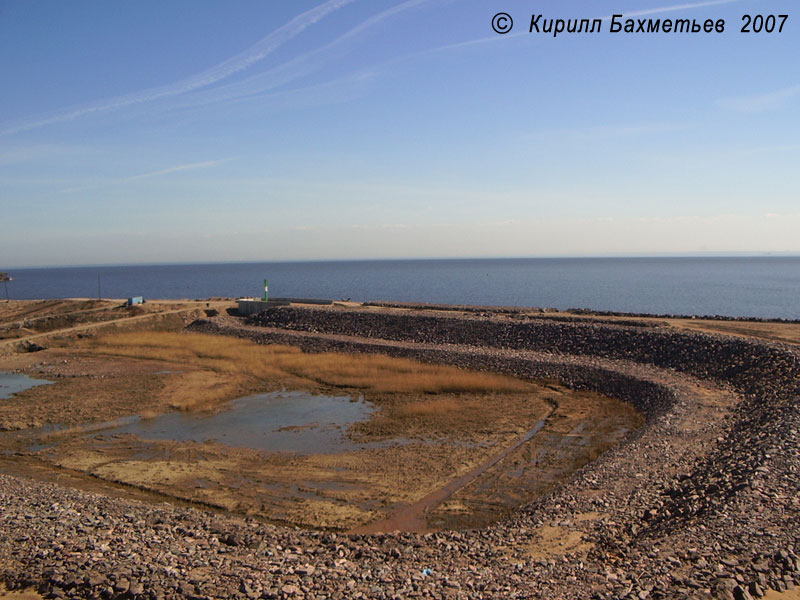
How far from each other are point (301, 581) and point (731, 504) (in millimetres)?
10440

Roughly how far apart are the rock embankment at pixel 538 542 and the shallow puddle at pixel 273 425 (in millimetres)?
7058

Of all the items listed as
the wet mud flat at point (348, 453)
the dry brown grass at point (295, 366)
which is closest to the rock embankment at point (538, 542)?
the wet mud flat at point (348, 453)

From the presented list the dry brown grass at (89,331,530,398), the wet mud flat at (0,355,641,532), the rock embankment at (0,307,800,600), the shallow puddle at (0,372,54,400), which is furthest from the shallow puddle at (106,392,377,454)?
the shallow puddle at (0,372,54,400)

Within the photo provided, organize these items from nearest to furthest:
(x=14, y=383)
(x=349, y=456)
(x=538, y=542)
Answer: (x=538, y=542) < (x=349, y=456) < (x=14, y=383)

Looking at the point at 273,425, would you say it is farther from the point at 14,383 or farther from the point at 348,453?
the point at 14,383

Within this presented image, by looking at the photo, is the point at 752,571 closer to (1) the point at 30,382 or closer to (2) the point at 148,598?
(2) the point at 148,598

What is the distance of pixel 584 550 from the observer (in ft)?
42.4

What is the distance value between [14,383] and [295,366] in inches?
674

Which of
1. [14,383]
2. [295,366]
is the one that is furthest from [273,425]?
[14,383]

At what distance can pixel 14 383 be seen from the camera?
3512cm

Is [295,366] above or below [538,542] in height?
above

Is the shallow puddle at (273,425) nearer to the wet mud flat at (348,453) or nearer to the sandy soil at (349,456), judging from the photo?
the wet mud flat at (348,453)

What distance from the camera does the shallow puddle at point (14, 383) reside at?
107ft

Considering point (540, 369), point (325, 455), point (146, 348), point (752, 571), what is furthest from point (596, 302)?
point (752, 571)
